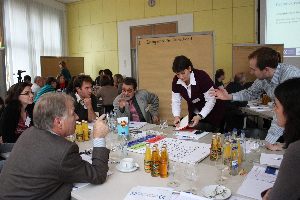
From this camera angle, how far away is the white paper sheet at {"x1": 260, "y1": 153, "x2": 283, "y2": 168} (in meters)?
1.81

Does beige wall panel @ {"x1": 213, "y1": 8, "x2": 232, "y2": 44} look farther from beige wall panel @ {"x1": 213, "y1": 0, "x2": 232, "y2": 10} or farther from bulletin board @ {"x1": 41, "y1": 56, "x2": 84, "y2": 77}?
bulletin board @ {"x1": 41, "y1": 56, "x2": 84, "y2": 77}

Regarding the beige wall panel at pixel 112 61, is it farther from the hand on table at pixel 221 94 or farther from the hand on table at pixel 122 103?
the hand on table at pixel 221 94

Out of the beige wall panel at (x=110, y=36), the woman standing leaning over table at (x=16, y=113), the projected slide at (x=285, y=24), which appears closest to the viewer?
the woman standing leaning over table at (x=16, y=113)

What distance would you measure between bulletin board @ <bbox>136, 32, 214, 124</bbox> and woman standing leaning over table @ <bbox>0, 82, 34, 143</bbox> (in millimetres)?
2007

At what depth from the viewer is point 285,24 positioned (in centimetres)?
550

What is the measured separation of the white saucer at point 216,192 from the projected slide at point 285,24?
4.90 metres

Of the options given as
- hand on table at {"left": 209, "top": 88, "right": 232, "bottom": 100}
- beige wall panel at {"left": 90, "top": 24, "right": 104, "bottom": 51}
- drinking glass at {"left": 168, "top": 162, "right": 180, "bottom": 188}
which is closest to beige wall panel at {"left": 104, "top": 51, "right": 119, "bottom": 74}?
beige wall panel at {"left": 90, "top": 24, "right": 104, "bottom": 51}

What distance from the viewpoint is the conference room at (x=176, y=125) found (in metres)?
1.43

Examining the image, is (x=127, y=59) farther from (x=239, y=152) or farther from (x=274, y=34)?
(x=239, y=152)

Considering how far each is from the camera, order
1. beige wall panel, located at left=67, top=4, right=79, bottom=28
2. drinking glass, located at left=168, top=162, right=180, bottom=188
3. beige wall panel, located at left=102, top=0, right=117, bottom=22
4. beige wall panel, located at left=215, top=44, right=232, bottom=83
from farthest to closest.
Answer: beige wall panel, located at left=67, top=4, right=79, bottom=28 < beige wall panel, located at left=102, top=0, right=117, bottom=22 < beige wall panel, located at left=215, top=44, right=232, bottom=83 < drinking glass, located at left=168, top=162, right=180, bottom=188

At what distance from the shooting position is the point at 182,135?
8.24ft

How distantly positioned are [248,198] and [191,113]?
6.01 ft

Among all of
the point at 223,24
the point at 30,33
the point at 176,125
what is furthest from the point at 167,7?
the point at 176,125

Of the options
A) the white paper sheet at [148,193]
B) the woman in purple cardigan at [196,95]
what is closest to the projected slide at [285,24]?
the woman in purple cardigan at [196,95]
